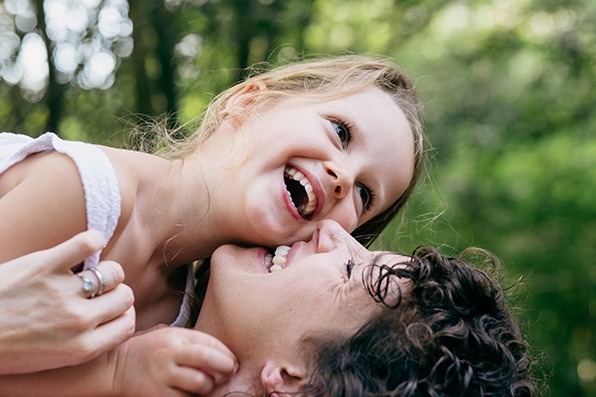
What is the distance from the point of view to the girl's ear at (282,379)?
2156 mm

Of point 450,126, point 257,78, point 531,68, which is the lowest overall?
point 450,126

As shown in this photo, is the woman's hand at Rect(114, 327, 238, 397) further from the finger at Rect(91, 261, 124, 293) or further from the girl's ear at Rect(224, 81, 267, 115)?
the girl's ear at Rect(224, 81, 267, 115)

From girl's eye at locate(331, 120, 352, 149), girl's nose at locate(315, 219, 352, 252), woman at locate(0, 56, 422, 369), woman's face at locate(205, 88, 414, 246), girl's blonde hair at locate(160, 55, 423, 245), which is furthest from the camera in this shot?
girl's blonde hair at locate(160, 55, 423, 245)

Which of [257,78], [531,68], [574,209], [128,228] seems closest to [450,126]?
[531,68]

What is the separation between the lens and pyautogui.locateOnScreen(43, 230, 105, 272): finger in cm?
191

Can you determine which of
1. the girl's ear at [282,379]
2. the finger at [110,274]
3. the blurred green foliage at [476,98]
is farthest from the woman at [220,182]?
the blurred green foliage at [476,98]

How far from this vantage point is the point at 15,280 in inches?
78.4

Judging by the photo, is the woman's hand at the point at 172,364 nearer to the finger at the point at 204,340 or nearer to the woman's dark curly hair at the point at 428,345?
the finger at the point at 204,340

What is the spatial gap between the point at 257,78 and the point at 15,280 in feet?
4.78

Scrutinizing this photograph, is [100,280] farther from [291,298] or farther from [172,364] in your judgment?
[291,298]

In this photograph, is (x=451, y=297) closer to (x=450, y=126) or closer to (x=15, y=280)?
(x=15, y=280)

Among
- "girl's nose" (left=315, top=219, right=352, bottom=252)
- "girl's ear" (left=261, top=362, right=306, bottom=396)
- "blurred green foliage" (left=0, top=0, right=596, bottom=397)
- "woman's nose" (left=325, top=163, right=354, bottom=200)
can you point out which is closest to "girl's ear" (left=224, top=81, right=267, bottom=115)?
"woman's nose" (left=325, top=163, right=354, bottom=200)

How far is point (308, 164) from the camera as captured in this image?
103 inches

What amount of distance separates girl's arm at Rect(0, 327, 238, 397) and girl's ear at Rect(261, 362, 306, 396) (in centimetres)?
10
